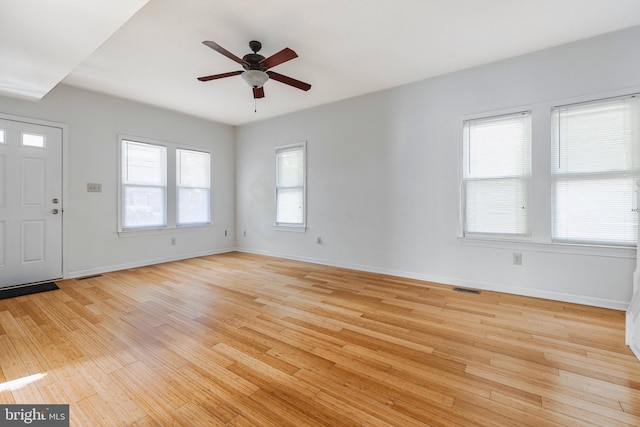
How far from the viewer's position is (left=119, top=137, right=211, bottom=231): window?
15.2 feet

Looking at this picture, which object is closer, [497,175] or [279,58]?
[279,58]

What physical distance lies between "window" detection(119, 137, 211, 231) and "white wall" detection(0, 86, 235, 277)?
0.16 metres

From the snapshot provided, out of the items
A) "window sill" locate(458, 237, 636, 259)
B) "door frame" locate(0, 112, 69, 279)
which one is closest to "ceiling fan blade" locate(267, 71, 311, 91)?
"window sill" locate(458, 237, 636, 259)

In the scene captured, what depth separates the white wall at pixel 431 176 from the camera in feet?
9.50

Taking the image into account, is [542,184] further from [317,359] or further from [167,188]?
[167,188]

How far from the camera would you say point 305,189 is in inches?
200

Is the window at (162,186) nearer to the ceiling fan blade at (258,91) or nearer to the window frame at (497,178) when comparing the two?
the ceiling fan blade at (258,91)

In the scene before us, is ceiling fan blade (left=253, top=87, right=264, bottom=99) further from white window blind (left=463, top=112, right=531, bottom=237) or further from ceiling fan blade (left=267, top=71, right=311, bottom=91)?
white window blind (left=463, top=112, right=531, bottom=237)

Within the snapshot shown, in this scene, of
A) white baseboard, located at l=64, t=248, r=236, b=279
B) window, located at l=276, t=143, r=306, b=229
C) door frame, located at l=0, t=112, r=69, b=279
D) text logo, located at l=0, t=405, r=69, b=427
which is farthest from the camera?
window, located at l=276, t=143, r=306, b=229

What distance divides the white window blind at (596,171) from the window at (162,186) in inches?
224

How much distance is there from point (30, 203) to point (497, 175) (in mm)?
6091

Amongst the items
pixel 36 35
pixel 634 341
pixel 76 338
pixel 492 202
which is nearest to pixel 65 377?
pixel 76 338

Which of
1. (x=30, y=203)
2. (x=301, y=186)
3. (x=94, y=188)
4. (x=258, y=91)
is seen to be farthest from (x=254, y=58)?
(x=30, y=203)

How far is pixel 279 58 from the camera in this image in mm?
2682
